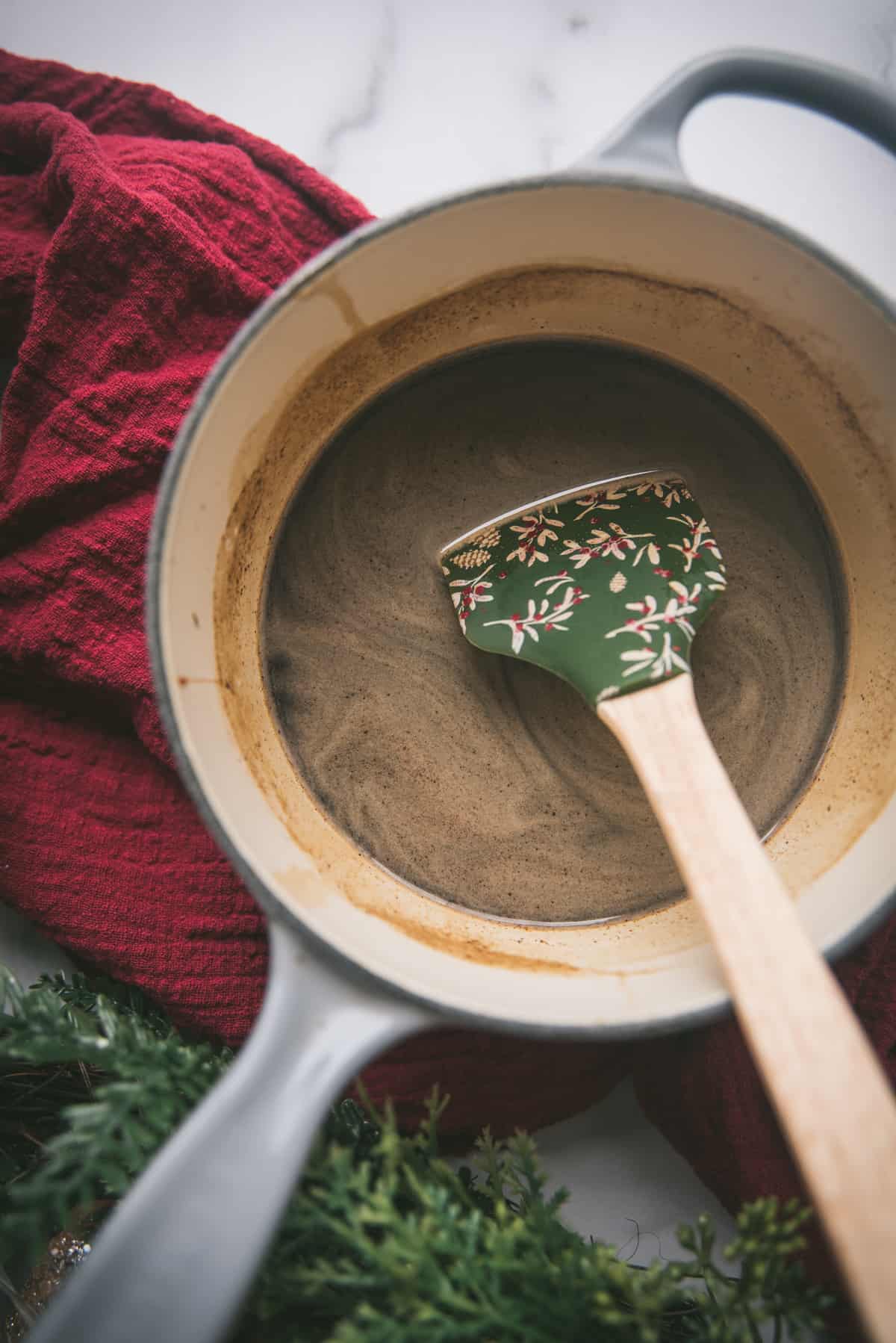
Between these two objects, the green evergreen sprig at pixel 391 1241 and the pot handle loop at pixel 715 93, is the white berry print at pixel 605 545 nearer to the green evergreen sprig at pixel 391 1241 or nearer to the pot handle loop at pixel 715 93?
the pot handle loop at pixel 715 93

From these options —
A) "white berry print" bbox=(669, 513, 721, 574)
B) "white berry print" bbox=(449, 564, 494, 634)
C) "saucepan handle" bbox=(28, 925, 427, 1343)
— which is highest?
"white berry print" bbox=(669, 513, 721, 574)

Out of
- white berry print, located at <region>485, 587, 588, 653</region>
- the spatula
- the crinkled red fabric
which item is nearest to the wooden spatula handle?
the spatula

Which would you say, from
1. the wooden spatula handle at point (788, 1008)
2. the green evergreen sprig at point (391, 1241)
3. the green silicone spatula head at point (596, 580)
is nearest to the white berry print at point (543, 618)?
the green silicone spatula head at point (596, 580)

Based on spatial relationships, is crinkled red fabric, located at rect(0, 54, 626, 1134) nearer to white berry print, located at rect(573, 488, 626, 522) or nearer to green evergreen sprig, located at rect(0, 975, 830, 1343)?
green evergreen sprig, located at rect(0, 975, 830, 1343)

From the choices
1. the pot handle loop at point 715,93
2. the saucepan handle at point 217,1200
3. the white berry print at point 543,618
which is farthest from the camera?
the white berry print at point 543,618

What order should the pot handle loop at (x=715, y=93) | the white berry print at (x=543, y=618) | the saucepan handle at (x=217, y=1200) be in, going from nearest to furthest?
the saucepan handle at (x=217, y=1200), the pot handle loop at (x=715, y=93), the white berry print at (x=543, y=618)

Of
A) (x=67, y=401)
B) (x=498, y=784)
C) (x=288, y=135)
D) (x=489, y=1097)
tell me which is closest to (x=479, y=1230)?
(x=489, y=1097)
